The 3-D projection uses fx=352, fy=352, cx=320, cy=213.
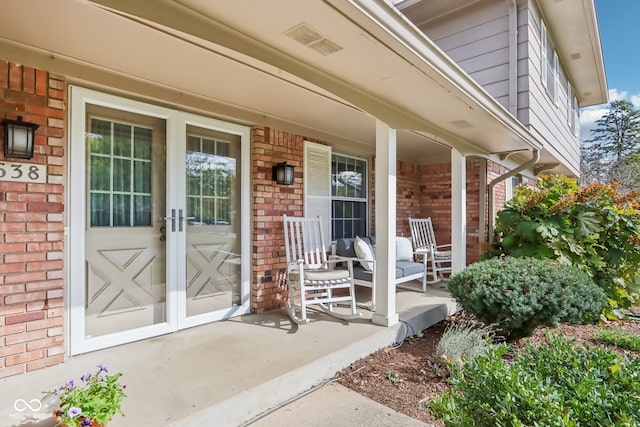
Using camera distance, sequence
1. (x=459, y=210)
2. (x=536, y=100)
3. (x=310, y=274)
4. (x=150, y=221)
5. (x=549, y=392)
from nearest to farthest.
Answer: (x=549, y=392) → (x=150, y=221) → (x=310, y=274) → (x=459, y=210) → (x=536, y=100)

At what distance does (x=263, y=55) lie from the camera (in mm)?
2316

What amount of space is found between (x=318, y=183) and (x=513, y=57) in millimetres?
3512

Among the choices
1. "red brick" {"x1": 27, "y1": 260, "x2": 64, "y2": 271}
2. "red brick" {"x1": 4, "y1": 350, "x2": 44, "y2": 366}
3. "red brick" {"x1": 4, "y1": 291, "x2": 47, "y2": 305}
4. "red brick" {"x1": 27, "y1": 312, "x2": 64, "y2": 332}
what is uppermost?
"red brick" {"x1": 27, "y1": 260, "x2": 64, "y2": 271}

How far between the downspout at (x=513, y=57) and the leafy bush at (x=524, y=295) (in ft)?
9.17

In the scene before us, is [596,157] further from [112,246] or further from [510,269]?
[112,246]

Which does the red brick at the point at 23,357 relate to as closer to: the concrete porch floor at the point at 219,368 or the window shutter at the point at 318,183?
the concrete porch floor at the point at 219,368

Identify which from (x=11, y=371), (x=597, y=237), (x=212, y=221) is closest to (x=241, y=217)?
(x=212, y=221)

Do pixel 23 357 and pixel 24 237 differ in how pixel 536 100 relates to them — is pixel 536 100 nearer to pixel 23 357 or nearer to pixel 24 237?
pixel 24 237

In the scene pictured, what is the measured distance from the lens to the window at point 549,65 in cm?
582

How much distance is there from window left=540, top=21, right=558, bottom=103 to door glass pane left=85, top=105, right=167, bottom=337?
607 cm

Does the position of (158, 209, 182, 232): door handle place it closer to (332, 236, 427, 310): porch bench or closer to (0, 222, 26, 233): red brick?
(0, 222, 26, 233): red brick

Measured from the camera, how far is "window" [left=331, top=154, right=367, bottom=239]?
16.6ft

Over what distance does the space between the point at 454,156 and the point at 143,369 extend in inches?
170

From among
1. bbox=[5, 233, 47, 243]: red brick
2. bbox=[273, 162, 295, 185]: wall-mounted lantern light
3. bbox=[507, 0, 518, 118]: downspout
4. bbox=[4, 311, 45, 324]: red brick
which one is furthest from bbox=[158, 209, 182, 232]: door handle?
bbox=[507, 0, 518, 118]: downspout
